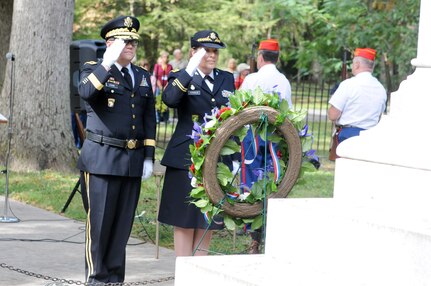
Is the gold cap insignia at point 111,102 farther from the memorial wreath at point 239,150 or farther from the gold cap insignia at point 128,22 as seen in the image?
the memorial wreath at point 239,150

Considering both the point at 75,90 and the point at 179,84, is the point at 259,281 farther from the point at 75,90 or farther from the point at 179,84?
the point at 75,90

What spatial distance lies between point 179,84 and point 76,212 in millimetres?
4527

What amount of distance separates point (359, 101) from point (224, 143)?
13.8 ft

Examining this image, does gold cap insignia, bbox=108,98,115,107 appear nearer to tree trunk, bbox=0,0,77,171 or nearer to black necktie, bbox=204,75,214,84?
black necktie, bbox=204,75,214,84

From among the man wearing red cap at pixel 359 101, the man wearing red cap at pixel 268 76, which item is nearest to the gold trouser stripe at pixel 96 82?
the man wearing red cap at pixel 268 76

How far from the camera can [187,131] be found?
318 inches

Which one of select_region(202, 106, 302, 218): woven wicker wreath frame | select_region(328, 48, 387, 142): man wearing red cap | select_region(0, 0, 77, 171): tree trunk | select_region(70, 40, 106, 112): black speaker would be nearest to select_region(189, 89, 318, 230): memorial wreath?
select_region(202, 106, 302, 218): woven wicker wreath frame

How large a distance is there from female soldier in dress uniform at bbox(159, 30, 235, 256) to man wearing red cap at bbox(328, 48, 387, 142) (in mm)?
3113

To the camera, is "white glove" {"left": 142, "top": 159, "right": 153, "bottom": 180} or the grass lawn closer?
"white glove" {"left": 142, "top": 159, "right": 153, "bottom": 180}

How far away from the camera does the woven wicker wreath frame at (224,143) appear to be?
703 cm

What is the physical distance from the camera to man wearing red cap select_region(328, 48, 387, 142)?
11.0m

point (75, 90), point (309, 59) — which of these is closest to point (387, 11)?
point (309, 59)

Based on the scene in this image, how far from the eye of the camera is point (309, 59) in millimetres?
28984

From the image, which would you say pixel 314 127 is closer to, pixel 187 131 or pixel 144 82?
pixel 187 131
